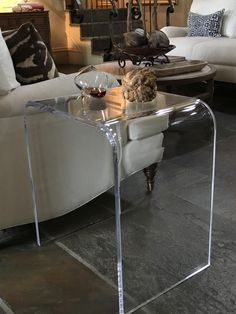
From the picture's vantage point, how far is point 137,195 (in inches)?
91.0

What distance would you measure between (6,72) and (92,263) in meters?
0.90

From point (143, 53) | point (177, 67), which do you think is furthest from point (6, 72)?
point (177, 67)

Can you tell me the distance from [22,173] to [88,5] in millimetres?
5444

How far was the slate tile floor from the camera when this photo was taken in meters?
1.50

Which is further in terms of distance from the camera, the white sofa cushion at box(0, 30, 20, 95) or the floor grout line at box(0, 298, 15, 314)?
the white sofa cushion at box(0, 30, 20, 95)

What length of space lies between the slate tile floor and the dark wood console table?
3.75 metres

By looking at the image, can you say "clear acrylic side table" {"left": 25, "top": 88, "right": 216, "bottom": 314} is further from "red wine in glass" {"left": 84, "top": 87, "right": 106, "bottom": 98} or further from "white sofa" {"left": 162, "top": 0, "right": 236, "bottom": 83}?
"white sofa" {"left": 162, "top": 0, "right": 236, "bottom": 83}

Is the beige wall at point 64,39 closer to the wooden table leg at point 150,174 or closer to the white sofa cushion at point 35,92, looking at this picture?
the wooden table leg at point 150,174

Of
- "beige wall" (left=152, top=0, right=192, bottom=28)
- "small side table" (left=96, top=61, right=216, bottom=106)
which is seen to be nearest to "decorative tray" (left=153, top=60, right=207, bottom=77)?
"small side table" (left=96, top=61, right=216, bottom=106)

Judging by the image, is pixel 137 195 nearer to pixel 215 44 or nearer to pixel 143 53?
pixel 143 53

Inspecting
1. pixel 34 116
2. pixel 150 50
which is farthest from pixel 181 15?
pixel 34 116

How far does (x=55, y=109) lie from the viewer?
162 cm

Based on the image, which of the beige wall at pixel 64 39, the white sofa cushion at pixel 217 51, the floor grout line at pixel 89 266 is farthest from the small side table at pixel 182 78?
the beige wall at pixel 64 39

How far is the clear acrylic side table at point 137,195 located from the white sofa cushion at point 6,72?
143 mm
